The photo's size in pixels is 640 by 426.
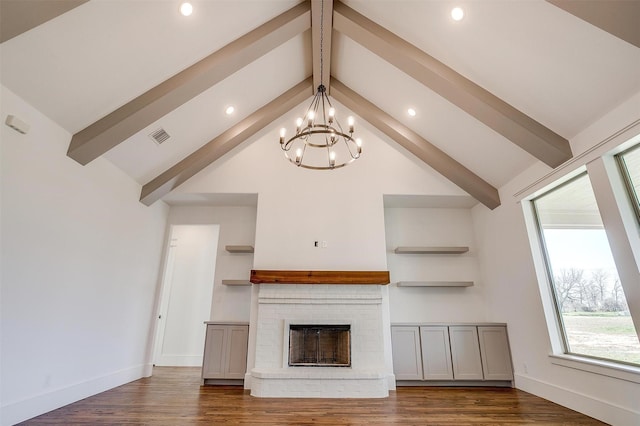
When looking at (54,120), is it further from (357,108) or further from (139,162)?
(357,108)

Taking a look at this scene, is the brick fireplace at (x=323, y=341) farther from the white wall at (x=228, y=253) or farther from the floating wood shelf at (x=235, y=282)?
the white wall at (x=228, y=253)

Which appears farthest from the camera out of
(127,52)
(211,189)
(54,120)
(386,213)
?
(386,213)

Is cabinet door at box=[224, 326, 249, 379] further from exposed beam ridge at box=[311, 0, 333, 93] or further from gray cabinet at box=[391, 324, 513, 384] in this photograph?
exposed beam ridge at box=[311, 0, 333, 93]

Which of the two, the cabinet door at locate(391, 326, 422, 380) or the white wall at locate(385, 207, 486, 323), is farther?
the white wall at locate(385, 207, 486, 323)

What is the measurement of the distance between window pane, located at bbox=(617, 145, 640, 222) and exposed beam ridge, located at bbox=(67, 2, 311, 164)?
11.6ft

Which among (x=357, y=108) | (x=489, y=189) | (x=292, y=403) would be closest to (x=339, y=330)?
(x=292, y=403)

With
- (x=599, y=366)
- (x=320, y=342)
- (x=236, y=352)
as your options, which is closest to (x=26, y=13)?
(x=236, y=352)

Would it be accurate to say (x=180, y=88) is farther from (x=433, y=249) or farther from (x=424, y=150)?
(x=433, y=249)

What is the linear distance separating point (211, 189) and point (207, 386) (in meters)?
2.89

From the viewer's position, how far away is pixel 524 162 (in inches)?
150

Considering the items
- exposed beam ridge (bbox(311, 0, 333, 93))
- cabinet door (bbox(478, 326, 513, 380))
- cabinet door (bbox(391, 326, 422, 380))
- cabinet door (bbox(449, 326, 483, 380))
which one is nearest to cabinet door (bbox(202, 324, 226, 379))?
cabinet door (bbox(391, 326, 422, 380))

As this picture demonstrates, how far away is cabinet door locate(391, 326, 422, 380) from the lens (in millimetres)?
4254

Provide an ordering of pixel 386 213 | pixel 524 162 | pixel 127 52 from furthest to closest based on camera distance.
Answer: pixel 386 213, pixel 524 162, pixel 127 52

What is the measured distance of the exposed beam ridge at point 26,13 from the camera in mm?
2055
